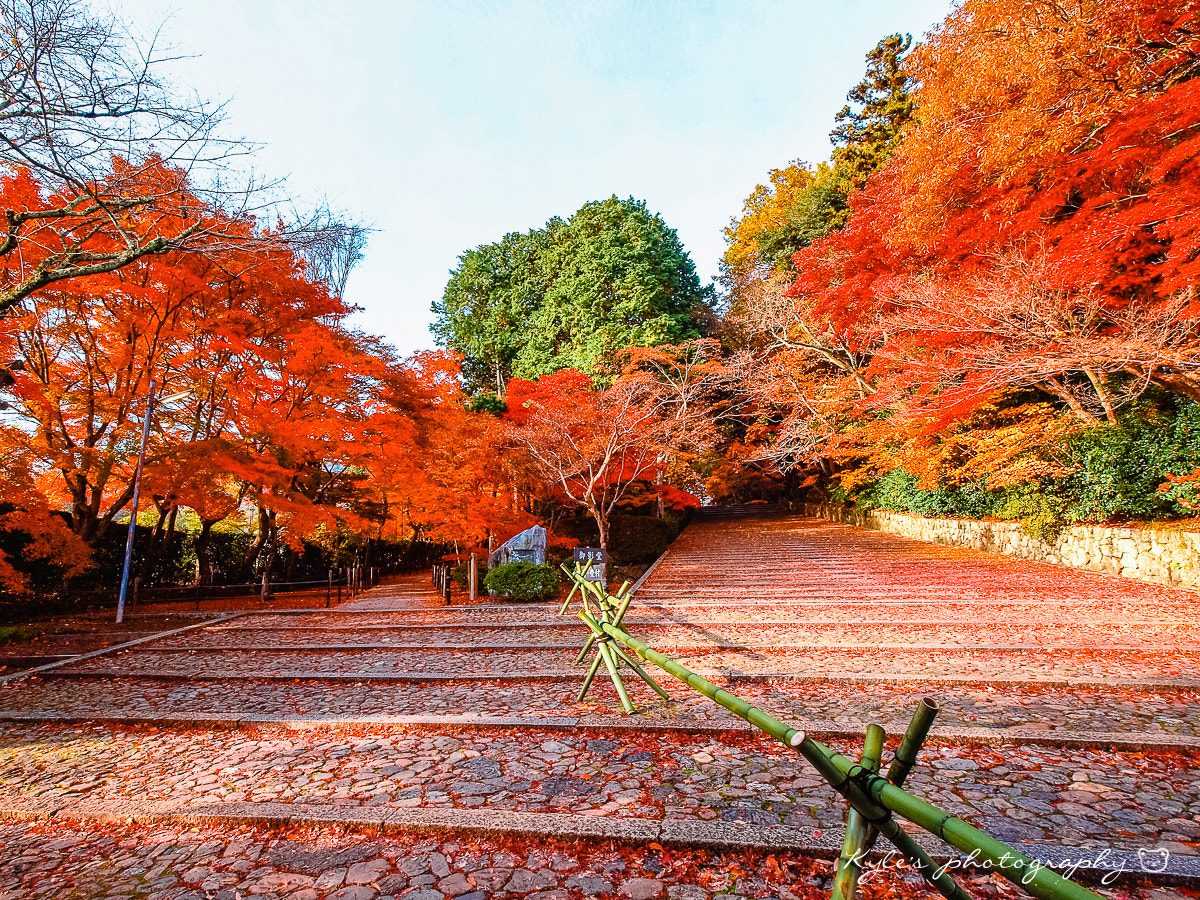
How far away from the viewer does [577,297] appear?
22156 millimetres

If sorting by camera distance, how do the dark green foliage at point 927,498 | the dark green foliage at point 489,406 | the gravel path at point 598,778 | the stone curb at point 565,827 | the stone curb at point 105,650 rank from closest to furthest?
1. the stone curb at point 565,827
2. the gravel path at point 598,778
3. the stone curb at point 105,650
4. the dark green foliage at point 927,498
5. the dark green foliage at point 489,406

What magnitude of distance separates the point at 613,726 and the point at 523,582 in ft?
20.9

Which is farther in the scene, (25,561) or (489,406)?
(489,406)

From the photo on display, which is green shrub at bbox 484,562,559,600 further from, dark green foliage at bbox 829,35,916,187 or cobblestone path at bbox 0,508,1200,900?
dark green foliage at bbox 829,35,916,187

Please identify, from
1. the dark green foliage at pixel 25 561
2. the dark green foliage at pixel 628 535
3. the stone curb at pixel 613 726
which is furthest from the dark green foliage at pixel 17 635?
the dark green foliage at pixel 628 535

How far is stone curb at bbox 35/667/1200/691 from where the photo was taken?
4371 millimetres

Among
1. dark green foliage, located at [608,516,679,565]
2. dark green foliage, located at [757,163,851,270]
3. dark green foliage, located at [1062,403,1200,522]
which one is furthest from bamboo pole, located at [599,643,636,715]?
dark green foliage, located at [757,163,851,270]

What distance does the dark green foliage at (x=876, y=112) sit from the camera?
17484 mm

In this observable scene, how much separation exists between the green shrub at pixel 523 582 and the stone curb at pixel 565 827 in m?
7.05

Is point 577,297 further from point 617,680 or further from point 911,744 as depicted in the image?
point 911,744

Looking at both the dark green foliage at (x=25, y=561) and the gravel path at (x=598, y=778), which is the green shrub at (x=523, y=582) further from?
the dark green foliage at (x=25, y=561)

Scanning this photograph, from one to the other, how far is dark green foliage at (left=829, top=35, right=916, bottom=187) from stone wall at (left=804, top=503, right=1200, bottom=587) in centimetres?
1135

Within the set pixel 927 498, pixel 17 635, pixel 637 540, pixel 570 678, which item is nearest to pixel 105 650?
pixel 17 635

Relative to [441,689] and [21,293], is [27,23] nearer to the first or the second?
[21,293]
